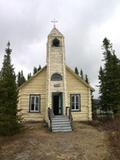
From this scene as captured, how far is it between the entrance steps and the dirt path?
268 cm

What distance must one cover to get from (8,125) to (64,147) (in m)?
5.54

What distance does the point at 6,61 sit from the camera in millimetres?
52875

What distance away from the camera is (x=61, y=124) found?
21188mm

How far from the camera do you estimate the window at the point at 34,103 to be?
86.1ft

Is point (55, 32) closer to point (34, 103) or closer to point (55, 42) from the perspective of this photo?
point (55, 42)

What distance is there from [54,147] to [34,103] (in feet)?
40.3

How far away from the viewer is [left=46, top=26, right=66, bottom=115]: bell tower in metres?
25.0

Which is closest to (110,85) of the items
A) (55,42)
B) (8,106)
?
(55,42)

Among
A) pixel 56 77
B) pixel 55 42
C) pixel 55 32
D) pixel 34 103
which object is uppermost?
pixel 55 32

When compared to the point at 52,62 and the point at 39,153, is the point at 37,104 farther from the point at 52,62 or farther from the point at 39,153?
the point at 39,153

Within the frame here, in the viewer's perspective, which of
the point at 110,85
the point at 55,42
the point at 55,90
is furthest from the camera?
the point at 110,85

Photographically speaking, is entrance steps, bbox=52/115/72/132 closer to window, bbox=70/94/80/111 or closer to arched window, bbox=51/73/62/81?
window, bbox=70/94/80/111

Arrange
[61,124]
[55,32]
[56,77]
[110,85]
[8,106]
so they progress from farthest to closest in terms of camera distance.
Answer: [110,85], [55,32], [56,77], [61,124], [8,106]

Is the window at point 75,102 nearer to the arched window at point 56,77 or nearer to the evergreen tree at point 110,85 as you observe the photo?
the arched window at point 56,77
